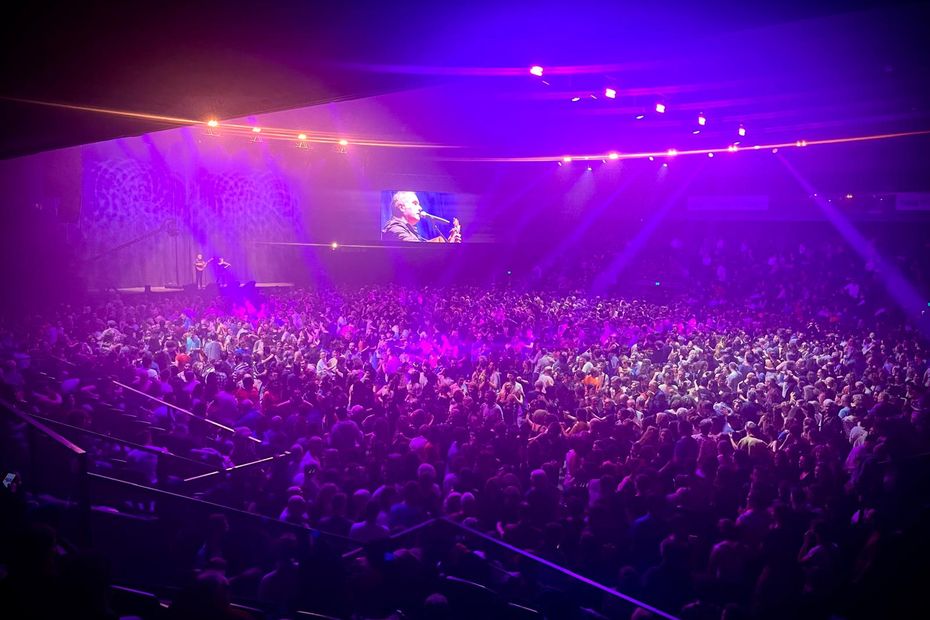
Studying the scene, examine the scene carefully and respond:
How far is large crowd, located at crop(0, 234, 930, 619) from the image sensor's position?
16.1 feet

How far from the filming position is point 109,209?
2105 centimetres

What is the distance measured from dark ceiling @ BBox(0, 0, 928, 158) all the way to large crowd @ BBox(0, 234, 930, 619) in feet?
9.88

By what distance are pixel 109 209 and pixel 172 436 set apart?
53.1 ft

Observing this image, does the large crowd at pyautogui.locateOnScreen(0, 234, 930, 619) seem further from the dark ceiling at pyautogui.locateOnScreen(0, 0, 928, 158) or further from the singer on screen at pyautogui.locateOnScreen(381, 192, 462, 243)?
the singer on screen at pyautogui.locateOnScreen(381, 192, 462, 243)

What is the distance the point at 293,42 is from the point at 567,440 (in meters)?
4.97

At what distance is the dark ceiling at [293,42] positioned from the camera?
3.62 metres

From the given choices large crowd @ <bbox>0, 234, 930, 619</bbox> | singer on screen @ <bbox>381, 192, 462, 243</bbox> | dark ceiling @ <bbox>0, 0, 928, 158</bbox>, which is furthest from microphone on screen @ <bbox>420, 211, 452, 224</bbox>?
dark ceiling @ <bbox>0, 0, 928, 158</bbox>

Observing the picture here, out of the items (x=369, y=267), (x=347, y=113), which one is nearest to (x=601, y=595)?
(x=347, y=113)

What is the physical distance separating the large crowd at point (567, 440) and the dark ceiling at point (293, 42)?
3013 mm

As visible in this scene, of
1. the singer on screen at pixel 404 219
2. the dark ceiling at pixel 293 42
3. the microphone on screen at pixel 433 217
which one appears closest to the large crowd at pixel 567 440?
the dark ceiling at pixel 293 42

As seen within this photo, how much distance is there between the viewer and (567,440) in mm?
7406

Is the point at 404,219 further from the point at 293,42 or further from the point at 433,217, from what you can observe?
the point at 293,42

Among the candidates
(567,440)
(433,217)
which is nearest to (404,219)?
(433,217)

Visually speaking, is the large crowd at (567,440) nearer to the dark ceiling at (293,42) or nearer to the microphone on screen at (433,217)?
the dark ceiling at (293,42)
